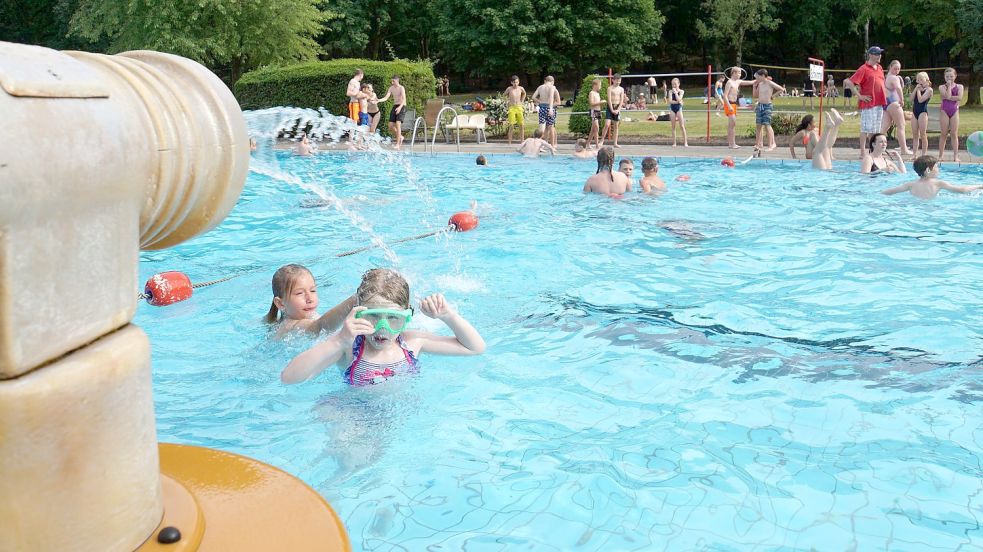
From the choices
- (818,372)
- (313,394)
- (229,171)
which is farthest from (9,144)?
(818,372)

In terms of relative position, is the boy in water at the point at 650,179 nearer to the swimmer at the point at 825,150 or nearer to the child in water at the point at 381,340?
the swimmer at the point at 825,150

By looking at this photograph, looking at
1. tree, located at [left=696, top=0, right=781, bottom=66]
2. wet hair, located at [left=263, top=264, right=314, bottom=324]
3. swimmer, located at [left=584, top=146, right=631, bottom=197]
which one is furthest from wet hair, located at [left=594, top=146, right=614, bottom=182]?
tree, located at [left=696, top=0, right=781, bottom=66]

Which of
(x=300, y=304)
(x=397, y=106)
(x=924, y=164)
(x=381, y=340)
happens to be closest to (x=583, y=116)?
(x=397, y=106)

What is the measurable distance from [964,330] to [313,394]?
169 inches

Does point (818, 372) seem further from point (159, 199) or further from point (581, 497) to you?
point (159, 199)

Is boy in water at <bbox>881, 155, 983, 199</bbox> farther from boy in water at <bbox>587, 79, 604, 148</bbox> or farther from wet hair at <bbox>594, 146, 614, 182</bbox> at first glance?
boy in water at <bbox>587, 79, 604, 148</bbox>

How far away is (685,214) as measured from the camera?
11.0m

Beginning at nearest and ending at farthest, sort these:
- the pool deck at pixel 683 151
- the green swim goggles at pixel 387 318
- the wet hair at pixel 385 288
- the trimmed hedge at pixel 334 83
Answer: the green swim goggles at pixel 387 318 → the wet hair at pixel 385 288 → the pool deck at pixel 683 151 → the trimmed hedge at pixel 334 83

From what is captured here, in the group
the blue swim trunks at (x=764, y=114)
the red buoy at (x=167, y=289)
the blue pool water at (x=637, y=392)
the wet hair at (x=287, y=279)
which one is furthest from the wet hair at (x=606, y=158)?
the wet hair at (x=287, y=279)

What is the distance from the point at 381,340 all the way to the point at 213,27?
2902 centimetres

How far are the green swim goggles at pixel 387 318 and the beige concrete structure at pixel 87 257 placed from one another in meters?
1.86

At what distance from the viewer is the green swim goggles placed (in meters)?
4.05

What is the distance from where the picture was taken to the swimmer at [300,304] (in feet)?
17.0

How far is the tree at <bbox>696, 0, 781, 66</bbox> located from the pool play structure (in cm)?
3258
